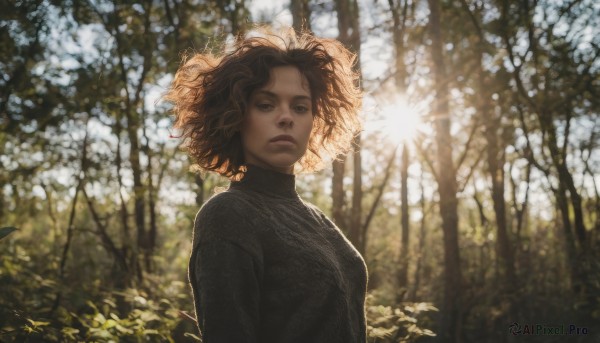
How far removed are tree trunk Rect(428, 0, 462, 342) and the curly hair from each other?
4.69 m

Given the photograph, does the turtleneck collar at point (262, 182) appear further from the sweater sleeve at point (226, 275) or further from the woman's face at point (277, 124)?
the sweater sleeve at point (226, 275)

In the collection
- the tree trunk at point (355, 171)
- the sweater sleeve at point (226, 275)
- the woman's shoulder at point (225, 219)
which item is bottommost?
the sweater sleeve at point (226, 275)

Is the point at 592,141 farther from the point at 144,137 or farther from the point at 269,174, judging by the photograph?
the point at 269,174

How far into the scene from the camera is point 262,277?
1.49 m

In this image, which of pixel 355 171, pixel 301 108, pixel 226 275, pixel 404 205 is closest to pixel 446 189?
pixel 355 171

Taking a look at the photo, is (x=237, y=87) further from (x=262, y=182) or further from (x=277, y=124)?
(x=262, y=182)

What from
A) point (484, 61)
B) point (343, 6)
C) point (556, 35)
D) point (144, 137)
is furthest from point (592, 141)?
point (144, 137)

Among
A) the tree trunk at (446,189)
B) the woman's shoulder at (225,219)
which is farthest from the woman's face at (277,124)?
the tree trunk at (446,189)

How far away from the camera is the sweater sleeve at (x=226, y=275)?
4.36 feet

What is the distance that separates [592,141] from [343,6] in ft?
21.4

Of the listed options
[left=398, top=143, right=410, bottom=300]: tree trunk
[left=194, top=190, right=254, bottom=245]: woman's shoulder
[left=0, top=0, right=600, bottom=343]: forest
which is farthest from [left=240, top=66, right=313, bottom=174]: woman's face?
[left=398, top=143, right=410, bottom=300]: tree trunk

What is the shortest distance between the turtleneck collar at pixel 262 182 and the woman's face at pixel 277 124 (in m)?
0.03

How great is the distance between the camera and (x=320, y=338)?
154 centimetres

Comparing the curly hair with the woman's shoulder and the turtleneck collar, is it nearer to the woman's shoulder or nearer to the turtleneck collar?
Answer: the turtleneck collar
